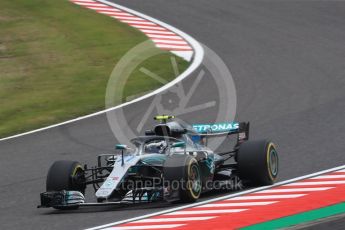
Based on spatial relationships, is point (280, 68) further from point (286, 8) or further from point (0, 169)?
point (0, 169)

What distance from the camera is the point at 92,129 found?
1767 cm

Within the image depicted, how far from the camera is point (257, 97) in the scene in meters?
19.4

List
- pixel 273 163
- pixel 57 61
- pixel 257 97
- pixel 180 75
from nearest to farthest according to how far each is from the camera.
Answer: pixel 273 163
pixel 257 97
pixel 180 75
pixel 57 61

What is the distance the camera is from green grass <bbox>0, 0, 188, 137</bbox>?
1926 centimetres

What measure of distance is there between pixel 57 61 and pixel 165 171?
12.4 metres

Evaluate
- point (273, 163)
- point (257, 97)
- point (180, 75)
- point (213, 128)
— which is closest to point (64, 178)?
point (213, 128)

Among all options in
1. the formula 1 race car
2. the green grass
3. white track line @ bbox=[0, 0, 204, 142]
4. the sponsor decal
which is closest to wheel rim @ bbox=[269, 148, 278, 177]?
the formula 1 race car

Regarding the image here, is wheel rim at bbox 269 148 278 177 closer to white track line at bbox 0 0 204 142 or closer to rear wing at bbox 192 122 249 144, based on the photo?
rear wing at bbox 192 122 249 144

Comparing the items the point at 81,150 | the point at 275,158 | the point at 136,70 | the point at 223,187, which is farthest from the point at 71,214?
the point at 136,70

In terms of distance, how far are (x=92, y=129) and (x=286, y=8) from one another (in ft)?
42.2

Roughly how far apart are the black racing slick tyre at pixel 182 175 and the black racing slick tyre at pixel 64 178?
58.0 inches

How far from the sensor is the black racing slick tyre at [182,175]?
11375 mm

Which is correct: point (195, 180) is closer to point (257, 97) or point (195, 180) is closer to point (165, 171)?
point (165, 171)

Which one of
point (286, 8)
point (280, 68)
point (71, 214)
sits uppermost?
point (286, 8)
